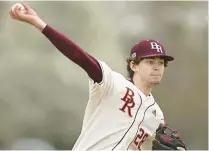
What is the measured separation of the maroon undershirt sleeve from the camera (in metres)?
1.47

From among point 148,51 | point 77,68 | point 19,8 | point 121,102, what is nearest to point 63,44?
point 19,8

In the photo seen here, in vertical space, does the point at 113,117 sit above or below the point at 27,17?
below

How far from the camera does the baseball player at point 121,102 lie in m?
1.61

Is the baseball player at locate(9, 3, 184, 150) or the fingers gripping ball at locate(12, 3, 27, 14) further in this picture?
the baseball player at locate(9, 3, 184, 150)

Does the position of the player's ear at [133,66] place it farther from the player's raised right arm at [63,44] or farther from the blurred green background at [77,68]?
the blurred green background at [77,68]

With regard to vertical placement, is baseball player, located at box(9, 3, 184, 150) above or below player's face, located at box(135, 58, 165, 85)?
below

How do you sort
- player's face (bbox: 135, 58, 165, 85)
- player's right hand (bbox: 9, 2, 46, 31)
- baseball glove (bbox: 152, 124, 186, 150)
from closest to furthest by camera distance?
player's right hand (bbox: 9, 2, 46, 31)
player's face (bbox: 135, 58, 165, 85)
baseball glove (bbox: 152, 124, 186, 150)

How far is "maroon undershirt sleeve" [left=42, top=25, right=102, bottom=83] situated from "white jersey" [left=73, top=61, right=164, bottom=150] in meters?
0.09

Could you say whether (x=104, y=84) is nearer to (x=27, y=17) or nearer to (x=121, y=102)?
(x=121, y=102)

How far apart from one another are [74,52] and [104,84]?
0.61 ft

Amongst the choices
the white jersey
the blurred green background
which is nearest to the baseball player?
the white jersey

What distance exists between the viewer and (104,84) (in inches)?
64.4

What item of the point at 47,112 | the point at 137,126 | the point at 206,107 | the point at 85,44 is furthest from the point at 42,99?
the point at 137,126

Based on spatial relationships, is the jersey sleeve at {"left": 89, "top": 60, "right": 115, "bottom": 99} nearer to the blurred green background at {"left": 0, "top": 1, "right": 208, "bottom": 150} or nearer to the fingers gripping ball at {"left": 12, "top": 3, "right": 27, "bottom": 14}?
the fingers gripping ball at {"left": 12, "top": 3, "right": 27, "bottom": 14}
